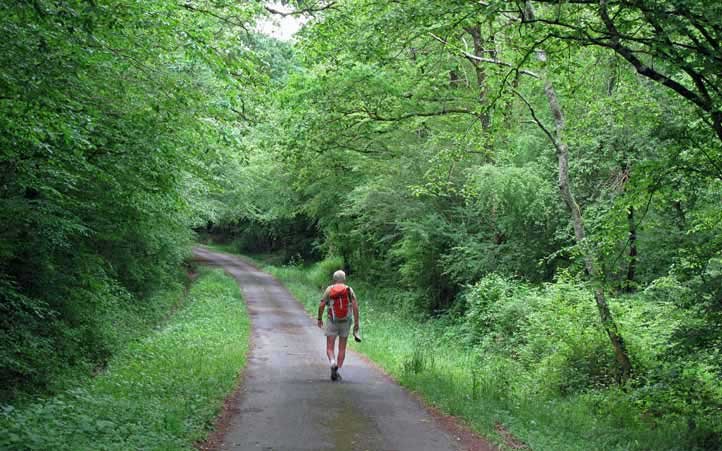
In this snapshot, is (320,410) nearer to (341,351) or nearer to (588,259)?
(341,351)

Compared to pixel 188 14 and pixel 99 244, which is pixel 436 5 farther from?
pixel 99 244

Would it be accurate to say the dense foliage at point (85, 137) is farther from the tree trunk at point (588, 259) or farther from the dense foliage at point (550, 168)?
the tree trunk at point (588, 259)

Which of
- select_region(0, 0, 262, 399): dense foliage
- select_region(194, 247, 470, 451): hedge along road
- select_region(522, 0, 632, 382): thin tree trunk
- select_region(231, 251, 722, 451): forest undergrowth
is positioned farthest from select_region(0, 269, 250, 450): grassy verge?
select_region(522, 0, 632, 382): thin tree trunk

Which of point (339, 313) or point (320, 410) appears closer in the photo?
point (320, 410)

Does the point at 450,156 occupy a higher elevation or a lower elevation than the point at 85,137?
higher

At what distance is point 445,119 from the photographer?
18266 millimetres

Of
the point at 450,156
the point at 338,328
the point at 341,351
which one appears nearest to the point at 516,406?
Answer: the point at 341,351

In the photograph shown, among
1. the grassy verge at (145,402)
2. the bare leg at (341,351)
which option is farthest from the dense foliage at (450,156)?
the bare leg at (341,351)

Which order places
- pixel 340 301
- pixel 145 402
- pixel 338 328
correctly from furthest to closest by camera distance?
1. pixel 338 328
2. pixel 340 301
3. pixel 145 402

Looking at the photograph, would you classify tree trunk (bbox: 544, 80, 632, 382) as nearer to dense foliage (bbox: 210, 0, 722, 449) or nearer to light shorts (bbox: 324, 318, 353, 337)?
dense foliage (bbox: 210, 0, 722, 449)

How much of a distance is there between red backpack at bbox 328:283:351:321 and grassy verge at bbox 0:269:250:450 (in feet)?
6.83

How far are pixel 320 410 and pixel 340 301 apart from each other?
106 inches

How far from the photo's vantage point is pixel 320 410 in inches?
330

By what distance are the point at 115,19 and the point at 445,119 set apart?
12433 millimetres
